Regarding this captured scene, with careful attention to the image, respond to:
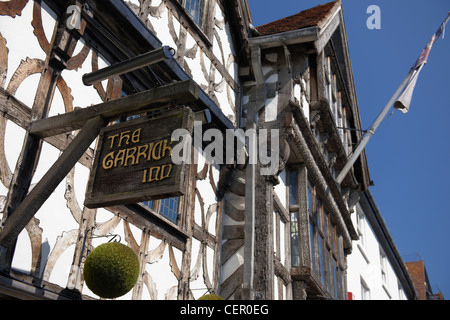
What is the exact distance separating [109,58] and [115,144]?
5.88ft

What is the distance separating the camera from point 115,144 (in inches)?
169

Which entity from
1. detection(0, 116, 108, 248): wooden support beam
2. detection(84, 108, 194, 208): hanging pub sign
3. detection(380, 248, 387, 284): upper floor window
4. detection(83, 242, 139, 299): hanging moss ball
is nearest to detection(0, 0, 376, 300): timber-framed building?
detection(0, 116, 108, 248): wooden support beam

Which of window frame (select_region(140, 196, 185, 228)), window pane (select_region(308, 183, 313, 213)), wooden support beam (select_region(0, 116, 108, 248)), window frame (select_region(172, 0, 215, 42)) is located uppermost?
window frame (select_region(172, 0, 215, 42))

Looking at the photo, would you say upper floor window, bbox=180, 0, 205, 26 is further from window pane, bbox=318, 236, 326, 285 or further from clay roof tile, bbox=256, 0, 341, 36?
window pane, bbox=318, 236, 326, 285

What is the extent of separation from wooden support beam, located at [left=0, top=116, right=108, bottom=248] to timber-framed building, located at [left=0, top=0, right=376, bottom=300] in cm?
1

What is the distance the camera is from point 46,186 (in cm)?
407

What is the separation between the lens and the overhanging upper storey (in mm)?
9344

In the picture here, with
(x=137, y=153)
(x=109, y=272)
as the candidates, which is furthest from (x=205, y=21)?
(x=109, y=272)

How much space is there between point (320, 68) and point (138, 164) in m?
7.47

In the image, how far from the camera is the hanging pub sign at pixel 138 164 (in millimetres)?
3869

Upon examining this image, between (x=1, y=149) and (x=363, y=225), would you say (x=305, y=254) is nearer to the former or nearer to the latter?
(x=1, y=149)
